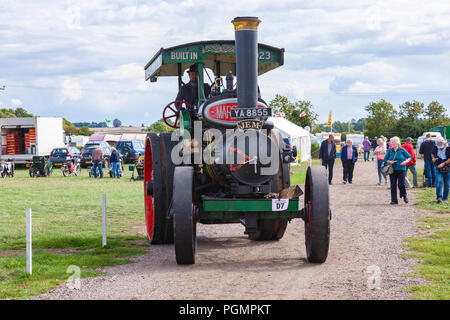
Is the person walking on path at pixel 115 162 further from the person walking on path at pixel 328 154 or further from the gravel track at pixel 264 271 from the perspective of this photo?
the gravel track at pixel 264 271

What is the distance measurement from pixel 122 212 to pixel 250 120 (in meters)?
7.08

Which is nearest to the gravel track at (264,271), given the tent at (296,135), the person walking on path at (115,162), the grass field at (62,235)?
the grass field at (62,235)

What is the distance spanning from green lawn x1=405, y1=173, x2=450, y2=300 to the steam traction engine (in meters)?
1.23

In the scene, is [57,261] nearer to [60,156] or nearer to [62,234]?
[62,234]

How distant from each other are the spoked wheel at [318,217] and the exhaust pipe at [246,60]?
115 centimetres

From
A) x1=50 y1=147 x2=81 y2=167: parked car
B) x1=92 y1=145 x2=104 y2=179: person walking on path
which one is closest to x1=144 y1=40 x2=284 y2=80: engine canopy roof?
x1=92 y1=145 x2=104 y2=179: person walking on path

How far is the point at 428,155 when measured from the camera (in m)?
16.7

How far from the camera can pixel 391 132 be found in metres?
66.8

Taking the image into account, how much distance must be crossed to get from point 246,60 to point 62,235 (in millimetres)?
4649

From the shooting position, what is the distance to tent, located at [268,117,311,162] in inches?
1244

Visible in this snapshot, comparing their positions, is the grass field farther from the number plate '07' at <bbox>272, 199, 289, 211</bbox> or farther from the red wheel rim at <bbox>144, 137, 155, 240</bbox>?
the number plate '07' at <bbox>272, 199, 289, 211</bbox>

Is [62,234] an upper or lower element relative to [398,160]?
lower

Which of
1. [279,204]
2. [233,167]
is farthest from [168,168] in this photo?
[279,204]
